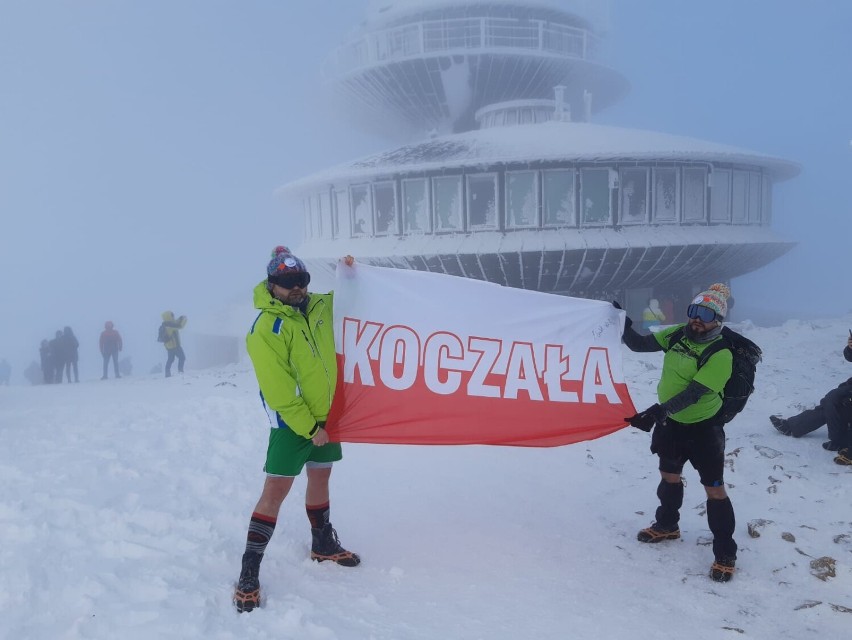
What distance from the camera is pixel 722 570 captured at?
4.42 meters

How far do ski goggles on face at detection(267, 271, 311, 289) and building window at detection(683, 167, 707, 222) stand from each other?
656 inches

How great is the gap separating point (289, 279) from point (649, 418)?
266 cm

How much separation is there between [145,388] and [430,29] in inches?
925

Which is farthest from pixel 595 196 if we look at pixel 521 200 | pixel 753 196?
pixel 753 196

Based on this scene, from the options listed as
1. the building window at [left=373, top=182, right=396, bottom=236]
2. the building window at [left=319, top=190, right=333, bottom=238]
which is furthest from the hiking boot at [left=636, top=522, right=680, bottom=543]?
the building window at [left=319, top=190, right=333, bottom=238]

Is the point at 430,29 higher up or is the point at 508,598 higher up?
the point at 430,29

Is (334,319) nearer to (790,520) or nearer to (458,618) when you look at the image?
(458,618)

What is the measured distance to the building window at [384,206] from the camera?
19.2 metres

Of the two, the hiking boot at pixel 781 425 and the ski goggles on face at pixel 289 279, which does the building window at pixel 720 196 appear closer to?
the hiking boot at pixel 781 425

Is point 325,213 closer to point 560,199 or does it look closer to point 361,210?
point 361,210

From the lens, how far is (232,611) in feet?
12.1

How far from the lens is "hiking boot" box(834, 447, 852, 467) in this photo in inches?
252

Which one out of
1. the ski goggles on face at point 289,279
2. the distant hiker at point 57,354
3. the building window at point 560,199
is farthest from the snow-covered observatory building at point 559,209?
the ski goggles on face at point 289,279

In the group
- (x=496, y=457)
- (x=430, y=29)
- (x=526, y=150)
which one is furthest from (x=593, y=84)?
(x=496, y=457)
